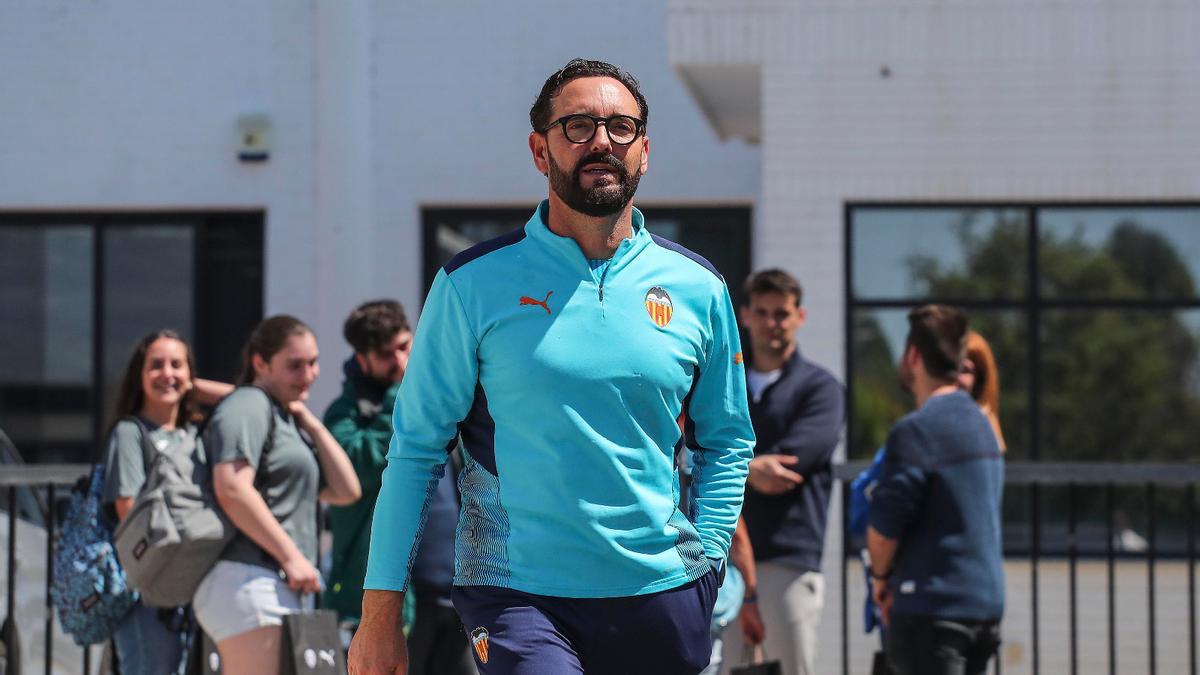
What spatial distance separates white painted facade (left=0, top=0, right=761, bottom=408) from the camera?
1025 cm

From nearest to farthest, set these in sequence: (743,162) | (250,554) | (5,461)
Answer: (250,554), (5,461), (743,162)

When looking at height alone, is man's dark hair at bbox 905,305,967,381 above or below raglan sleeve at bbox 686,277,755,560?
above

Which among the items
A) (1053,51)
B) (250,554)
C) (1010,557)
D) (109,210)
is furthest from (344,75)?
(250,554)

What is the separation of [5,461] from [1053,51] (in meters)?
5.63

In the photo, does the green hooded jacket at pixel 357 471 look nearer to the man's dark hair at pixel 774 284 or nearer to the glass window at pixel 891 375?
the man's dark hair at pixel 774 284

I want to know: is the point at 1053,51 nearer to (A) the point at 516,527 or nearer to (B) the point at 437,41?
(B) the point at 437,41

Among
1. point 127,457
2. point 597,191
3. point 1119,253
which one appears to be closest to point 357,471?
point 127,457

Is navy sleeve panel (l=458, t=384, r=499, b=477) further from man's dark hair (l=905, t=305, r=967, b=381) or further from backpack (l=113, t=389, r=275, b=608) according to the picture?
man's dark hair (l=905, t=305, r=967, b=381)

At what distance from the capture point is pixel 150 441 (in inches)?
226

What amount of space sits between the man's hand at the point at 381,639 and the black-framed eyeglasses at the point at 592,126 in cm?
97

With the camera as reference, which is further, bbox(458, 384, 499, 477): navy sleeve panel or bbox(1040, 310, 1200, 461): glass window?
bbox(1040, 310, 1200, 461): glass window

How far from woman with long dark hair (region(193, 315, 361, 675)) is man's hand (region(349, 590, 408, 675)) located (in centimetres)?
197

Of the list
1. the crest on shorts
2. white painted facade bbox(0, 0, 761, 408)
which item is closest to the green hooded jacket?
the crest on shorts

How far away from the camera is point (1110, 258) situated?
948 centimetres
